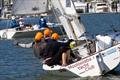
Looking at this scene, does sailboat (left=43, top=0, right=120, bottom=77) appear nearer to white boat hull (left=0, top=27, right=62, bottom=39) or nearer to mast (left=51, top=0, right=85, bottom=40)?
mast (left=51, top=0, right=85, bottom=40)

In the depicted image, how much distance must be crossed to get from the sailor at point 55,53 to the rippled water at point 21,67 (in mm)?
680

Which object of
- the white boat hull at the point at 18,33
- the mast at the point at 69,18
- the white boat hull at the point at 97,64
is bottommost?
the white boat hull at the point at 18,33

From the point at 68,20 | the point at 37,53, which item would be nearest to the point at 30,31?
the point at 68,20

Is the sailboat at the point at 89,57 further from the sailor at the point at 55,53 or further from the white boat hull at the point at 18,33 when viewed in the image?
the white boat hull at the point at 18,33

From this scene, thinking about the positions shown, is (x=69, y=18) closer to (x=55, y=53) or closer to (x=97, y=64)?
(x=55, y=53)

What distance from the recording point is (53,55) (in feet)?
83.5

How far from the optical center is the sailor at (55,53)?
2503cm

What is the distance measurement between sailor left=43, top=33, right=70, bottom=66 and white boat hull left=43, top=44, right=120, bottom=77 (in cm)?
47

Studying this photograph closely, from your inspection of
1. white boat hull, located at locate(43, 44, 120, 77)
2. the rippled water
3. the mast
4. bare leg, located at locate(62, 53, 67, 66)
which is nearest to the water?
the rippled water

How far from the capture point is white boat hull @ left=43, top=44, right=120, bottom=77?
956 inches

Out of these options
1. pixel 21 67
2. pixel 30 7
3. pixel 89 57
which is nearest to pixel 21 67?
pixel 21 67

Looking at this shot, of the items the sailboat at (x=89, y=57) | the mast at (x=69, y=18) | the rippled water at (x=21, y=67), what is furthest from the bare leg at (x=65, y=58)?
the mast at (x=69, y=18)

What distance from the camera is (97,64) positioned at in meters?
24.4

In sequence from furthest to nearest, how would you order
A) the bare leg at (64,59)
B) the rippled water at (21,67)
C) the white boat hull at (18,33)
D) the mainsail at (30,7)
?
the white boat hull at (18,33) < the mainsail at (30,7) < the rippled water at (21,67) < the bare leg at (64,59)
